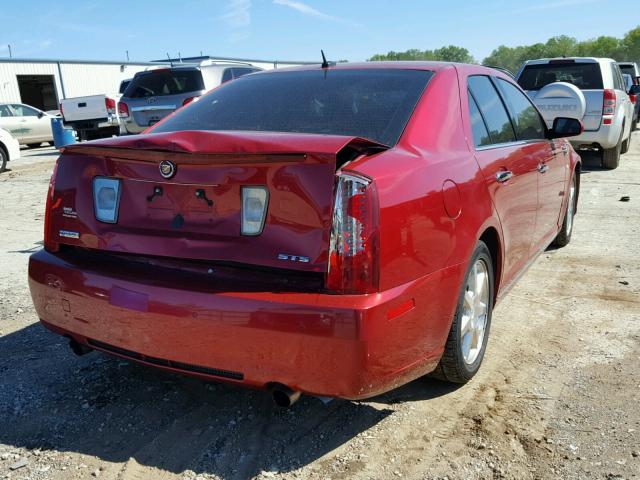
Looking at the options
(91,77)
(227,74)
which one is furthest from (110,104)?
(91,77)

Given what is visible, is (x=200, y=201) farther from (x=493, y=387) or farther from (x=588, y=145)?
(x=588, y=145)

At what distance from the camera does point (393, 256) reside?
2361mm

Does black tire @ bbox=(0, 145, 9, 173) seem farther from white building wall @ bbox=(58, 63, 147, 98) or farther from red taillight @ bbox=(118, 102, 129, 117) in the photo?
white building wall @ bbox=(58, 63, 147, 98)

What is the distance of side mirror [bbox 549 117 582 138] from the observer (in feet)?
15.1

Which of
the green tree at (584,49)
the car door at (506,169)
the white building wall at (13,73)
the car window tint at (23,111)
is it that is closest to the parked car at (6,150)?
the car window tint at (23,111)

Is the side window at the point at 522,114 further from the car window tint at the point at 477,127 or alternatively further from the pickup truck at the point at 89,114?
the pickup truck at the point at 89,114

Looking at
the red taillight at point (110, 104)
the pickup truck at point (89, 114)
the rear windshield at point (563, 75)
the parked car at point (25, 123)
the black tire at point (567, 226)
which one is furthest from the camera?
the parked car at point (25, 123)

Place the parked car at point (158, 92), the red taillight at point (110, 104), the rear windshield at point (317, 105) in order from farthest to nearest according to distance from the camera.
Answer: the red taillight at point (110, 104)
the parked car at point (158, 92)
the rear windshield at point (317, 105)

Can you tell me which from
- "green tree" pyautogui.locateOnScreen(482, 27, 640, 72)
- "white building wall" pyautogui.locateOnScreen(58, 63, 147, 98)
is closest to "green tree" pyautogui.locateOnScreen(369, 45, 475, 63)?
"green tree" pyautogui.locateOnScreen(482, 27, 640, 72)

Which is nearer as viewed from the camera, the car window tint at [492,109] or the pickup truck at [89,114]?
the car window tint at [492,109]

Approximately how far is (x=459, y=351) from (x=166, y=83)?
9.87 meters

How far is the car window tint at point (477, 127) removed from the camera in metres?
3.26

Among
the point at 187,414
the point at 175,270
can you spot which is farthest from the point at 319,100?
the point at 187,414

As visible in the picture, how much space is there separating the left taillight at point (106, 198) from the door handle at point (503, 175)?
1.96 m
